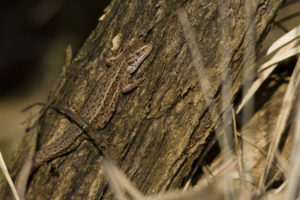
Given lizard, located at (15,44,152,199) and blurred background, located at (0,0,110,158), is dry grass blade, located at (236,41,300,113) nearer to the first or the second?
lizard, located at (15,44,152,199)

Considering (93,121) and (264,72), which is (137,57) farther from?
(264,72)

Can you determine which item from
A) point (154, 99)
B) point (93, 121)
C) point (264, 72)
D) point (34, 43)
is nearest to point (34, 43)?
point (34, 43)

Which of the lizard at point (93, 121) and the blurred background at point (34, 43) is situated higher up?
the blurred background at point (34, 43)

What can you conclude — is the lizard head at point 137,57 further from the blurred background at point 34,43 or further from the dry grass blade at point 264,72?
the blurred background at point 34,43

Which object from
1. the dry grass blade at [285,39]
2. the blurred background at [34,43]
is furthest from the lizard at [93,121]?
the blurred background at [34,43]

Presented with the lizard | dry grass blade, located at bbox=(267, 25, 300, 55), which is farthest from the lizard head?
dry grass blade, located at bbox=(267, 25, 300, 55)

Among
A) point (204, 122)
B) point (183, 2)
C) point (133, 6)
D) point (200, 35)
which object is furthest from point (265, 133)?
point (133, 6)
